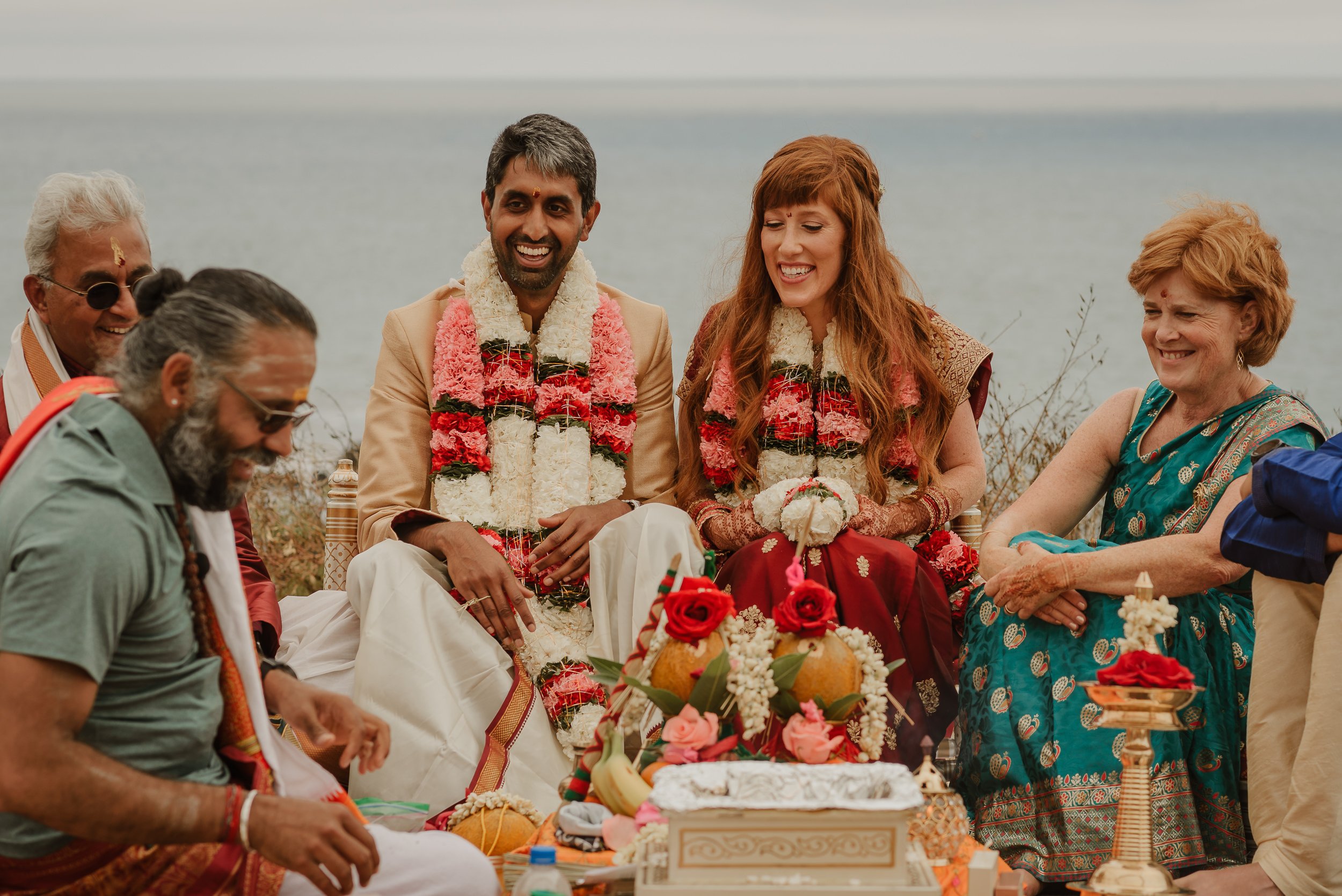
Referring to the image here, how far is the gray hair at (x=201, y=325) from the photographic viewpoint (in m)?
2.64

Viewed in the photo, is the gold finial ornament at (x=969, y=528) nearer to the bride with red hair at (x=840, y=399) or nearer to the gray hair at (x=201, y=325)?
the bride with red hair at (x=840, y=399)

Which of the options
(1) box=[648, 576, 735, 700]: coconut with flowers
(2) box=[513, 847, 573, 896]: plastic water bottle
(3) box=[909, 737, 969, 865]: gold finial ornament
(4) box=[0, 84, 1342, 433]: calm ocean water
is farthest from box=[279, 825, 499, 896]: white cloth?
(4) box=[0, 84, 1342, 433]: calm ocean water

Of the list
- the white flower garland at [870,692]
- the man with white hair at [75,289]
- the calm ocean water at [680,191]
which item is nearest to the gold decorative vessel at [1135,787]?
the white flower garland at [870,692]

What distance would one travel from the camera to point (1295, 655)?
3760 mm

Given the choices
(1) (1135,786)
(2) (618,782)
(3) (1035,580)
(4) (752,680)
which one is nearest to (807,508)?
(3) (1035,580)

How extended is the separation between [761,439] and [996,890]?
2081 mm

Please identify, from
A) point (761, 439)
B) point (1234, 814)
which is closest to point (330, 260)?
point (761, 439)

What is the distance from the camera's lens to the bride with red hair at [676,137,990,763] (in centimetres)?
457

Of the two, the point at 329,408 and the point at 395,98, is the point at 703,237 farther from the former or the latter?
the point at 395,98

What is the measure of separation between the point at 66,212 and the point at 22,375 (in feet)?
1.61

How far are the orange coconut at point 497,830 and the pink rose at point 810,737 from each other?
0.85 metres

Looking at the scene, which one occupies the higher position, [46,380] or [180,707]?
[46,380]

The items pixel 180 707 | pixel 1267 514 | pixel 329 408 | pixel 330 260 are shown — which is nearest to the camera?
pixel 180 707

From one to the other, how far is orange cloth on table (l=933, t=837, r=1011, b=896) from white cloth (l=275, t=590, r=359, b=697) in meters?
1.94
